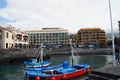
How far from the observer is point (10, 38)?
90500 mm

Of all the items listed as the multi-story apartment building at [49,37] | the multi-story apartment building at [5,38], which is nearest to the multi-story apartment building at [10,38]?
the multi-story apartment building at [5,38]

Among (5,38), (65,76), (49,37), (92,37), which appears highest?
(49,37)

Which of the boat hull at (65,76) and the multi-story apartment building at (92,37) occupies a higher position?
the multi-story apartment building at (92,37)

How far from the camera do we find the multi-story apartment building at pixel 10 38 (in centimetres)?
8121

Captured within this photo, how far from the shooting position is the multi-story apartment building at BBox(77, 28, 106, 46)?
179 m

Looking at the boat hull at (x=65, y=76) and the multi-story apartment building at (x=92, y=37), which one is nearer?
the boat hull at (x=65, y=76)

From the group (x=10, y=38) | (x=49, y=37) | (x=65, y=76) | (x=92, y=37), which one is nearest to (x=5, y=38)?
(x=10, y=38)

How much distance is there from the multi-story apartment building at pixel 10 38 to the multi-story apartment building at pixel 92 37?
7717cm

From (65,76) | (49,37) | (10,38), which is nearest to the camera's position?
(65,76)

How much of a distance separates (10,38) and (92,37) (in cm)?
10634

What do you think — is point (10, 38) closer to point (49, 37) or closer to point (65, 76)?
point (65, 76)

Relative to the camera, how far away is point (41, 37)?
19025cm

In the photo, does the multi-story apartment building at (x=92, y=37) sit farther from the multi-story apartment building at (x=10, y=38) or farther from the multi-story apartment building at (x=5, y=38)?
the multi-story apartment building at (x=5, y=38)

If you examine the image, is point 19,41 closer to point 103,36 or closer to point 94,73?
point 94,73
